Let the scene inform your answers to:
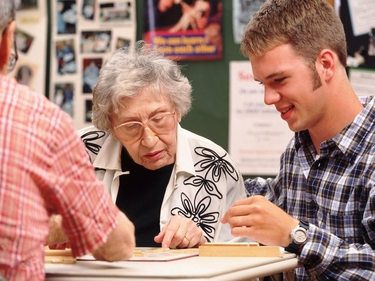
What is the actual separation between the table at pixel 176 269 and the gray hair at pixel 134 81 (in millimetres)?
751

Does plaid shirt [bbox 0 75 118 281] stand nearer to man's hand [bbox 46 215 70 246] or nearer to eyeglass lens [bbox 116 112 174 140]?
man's hand [bbox 46 215 70 246]

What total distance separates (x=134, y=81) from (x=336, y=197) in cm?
73

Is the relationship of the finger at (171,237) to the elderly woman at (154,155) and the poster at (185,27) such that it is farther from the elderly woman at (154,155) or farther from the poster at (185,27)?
the poster at (185,27)

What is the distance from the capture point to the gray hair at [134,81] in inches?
82.8

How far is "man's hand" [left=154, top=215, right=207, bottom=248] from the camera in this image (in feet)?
5.84

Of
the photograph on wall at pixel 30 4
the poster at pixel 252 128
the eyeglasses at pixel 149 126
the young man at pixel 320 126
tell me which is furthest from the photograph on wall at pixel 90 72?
the young man at pixel 320 126

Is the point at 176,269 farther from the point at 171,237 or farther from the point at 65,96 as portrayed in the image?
the point at 65,96

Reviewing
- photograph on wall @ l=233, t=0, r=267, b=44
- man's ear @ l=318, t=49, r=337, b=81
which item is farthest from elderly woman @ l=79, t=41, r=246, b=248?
photograph on wall @ l=233, t=0, r=267, b=44

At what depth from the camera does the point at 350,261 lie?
1658mm

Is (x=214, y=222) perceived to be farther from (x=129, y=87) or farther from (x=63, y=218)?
(x=63, y=218)

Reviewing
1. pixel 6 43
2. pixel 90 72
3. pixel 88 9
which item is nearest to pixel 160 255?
pixel 6 43

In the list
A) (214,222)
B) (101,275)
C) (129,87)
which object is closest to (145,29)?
(129,87)

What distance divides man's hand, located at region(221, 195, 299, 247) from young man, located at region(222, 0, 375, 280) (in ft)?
0.20

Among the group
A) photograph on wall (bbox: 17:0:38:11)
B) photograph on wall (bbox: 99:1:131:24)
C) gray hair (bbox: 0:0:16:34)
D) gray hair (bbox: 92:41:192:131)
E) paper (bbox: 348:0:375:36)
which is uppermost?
photograph on wall (bbox: 17:0:38:11)
